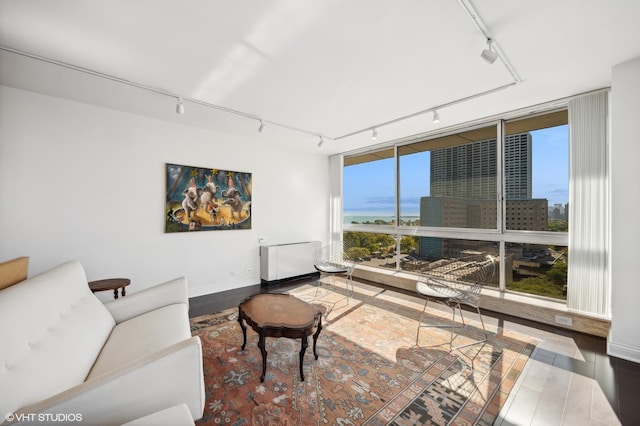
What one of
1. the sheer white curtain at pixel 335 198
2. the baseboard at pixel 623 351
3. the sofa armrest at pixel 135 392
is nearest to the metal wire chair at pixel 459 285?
the baseboard at pixel 623 351

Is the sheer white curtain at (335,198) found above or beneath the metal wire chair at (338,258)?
above

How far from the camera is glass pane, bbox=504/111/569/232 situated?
3402 millimetres

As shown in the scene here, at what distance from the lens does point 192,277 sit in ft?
13.8

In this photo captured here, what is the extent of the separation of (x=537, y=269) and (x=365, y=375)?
299 cm

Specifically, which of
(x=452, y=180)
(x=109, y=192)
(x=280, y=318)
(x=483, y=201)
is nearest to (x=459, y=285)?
(x=483, y=201)

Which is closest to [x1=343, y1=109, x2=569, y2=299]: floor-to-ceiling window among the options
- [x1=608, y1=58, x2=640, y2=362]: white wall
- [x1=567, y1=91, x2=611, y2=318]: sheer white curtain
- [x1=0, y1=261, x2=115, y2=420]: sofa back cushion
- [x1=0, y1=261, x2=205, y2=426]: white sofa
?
[x1=567, y1=91, x2=611, y2=318]: sheer white curtain

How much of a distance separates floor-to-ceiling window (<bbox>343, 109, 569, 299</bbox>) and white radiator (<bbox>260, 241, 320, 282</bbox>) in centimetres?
122

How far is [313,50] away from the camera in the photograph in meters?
2.24

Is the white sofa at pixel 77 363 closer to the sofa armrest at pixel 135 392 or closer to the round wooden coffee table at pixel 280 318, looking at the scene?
the sofa armrest at pixel 135 392

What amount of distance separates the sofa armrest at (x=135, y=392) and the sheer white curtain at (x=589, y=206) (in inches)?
160

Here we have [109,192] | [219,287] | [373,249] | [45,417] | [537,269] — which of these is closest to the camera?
[45,417]

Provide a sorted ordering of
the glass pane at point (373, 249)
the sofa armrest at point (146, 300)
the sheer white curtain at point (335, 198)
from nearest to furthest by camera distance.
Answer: the sofa armrest at point (146, 300) → the glass pane at point (373, 249) → the sheer white curtain at point (335, 198)

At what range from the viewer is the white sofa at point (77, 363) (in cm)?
117

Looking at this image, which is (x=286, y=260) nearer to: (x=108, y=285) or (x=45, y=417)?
(x=108, y=285)
